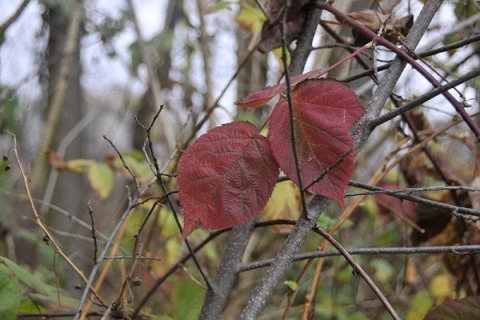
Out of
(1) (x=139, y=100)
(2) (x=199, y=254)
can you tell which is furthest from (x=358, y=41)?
(1) (x=139, y=100)

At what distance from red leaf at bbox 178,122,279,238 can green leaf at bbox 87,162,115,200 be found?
112 centimetres

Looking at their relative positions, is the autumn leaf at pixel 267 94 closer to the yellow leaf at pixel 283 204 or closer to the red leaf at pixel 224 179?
the red leaf at pixel 224 179

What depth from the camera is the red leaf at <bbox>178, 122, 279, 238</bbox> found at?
677 mm

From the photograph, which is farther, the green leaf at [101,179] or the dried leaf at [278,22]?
the green leaf at [101,179]

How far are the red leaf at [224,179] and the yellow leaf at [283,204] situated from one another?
0.53 m

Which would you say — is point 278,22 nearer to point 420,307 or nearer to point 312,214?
point 312,214

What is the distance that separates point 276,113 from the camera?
2.29ft

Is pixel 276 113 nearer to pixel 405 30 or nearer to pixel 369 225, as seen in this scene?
pixel 405 30

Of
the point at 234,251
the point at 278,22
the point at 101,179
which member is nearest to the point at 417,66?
the point at 278,22

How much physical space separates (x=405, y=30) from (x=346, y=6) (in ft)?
1.11

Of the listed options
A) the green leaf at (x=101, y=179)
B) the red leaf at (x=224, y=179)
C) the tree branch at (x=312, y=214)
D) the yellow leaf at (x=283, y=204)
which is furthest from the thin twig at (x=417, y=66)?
the green leaf at (x=101, y=179)

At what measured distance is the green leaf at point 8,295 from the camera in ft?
2.55

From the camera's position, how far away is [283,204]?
4.07ft

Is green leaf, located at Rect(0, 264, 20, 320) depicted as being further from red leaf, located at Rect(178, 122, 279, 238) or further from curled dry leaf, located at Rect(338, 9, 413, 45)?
curled dry leaf, located at Rect(338, 9, 413, 45)
